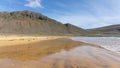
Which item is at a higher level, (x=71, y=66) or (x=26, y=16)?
(x=26, y=16)

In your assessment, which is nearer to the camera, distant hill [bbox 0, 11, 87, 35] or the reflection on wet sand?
the reflection on wet sand

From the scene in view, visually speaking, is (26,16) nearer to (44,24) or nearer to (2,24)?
(44,24)

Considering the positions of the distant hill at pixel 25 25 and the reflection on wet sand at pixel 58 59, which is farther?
the distant hill at pixel 25 25

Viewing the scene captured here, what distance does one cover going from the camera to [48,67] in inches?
324

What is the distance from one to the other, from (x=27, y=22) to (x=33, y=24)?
5436 mm

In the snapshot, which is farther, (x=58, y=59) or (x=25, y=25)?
(x=25, y=25)

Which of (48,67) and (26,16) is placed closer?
(48,67)

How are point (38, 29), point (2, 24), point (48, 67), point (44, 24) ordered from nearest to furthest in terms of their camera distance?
point (48, 67), point (2, 24), point (38, 29), point (44, 24)

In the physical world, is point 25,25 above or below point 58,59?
above

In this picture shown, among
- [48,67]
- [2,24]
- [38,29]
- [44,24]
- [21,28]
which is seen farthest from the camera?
[44,24]

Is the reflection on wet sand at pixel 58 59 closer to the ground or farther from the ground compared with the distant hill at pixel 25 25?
closer to the ground

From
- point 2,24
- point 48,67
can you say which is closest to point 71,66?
point 48,67

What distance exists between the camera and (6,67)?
27.6ft

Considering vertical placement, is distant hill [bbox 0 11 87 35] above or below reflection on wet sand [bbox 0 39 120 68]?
above
